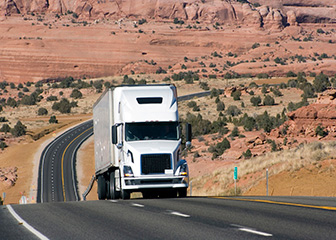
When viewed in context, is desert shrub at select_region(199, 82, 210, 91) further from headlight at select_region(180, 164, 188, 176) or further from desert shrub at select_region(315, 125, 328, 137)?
headlight at select_region(180, 164, 188, 176)

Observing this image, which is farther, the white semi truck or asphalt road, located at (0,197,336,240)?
the white semi truck

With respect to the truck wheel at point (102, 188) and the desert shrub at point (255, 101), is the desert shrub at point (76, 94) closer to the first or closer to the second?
the desert shrub at point (255, 101)

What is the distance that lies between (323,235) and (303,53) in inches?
6949

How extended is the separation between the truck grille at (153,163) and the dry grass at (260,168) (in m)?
10.9

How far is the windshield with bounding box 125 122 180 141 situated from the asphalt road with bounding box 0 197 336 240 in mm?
4808

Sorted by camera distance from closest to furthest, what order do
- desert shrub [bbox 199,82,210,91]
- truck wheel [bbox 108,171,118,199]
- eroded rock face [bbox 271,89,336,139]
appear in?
truck wheel [bbox 108,171,118,199], eroded rock face [bbox 271,89,336,139], desert shrub [bbox 199,82,210,91]

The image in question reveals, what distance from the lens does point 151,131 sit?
891 inches

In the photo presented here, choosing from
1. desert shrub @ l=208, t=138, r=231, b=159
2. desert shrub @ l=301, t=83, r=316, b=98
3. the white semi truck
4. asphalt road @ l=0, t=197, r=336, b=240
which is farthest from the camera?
desert shrub @ l=301, t=83, r=316, b=98

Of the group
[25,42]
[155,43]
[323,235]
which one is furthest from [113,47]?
[323,235]

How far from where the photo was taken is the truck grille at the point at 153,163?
2189 cm

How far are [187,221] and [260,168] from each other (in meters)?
23.2

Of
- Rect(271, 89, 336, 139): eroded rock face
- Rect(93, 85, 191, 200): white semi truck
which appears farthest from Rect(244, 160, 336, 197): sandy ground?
Rect(271, 89, 336, 139): eroded rock face

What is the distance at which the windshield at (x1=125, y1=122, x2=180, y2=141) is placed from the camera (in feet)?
73.8

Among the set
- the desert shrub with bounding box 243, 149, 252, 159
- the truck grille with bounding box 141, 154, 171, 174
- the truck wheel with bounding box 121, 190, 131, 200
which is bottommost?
the desert shrub with bounding box 243, 149, 252, 159
